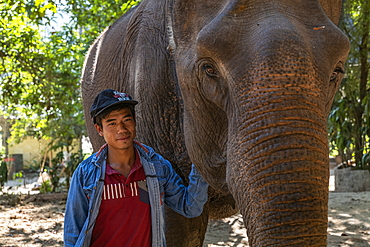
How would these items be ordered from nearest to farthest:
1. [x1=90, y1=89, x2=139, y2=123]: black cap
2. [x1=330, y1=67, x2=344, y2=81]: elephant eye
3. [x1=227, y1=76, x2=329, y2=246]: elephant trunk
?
[x1=227, y1=76, x2=329, y2=246]: elephant trunk → [x1=330, y1=67, x2=344, y2=81]: elephant eye → [x1=90, y1=89, x2=139, y2=123]: black cap

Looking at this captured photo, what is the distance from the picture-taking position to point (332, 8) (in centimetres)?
268

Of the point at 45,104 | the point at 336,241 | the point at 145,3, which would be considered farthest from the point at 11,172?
the point at 145,3

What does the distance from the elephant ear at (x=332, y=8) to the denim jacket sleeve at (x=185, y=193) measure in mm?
1159

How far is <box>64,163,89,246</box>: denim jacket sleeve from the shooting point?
2361 mm

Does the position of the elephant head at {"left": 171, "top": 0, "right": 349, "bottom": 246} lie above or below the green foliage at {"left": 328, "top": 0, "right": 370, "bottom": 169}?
below

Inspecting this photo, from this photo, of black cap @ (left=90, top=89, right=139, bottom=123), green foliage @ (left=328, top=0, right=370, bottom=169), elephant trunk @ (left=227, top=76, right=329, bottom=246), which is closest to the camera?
elephant trunk @ (left=227, top=76, right=329, bottom=246)

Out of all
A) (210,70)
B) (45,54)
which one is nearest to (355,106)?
(45,54)

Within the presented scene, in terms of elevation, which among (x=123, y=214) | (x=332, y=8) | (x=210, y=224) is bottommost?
(x=210, y=224)

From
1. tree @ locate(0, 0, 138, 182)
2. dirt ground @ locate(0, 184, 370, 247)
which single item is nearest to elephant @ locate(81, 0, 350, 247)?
dirt ground @ locate(0, 184, 370, 247)

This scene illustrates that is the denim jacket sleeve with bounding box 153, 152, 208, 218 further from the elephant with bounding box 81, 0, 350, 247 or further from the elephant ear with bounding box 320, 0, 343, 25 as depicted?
the elephant ear with bounding box 320, 0, 343, 25

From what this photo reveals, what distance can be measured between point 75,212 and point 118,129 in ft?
1.57

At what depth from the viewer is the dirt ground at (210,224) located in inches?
251

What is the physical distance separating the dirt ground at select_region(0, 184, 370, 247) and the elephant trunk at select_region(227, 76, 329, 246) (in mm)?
4405

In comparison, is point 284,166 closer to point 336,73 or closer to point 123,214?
point 336,73
